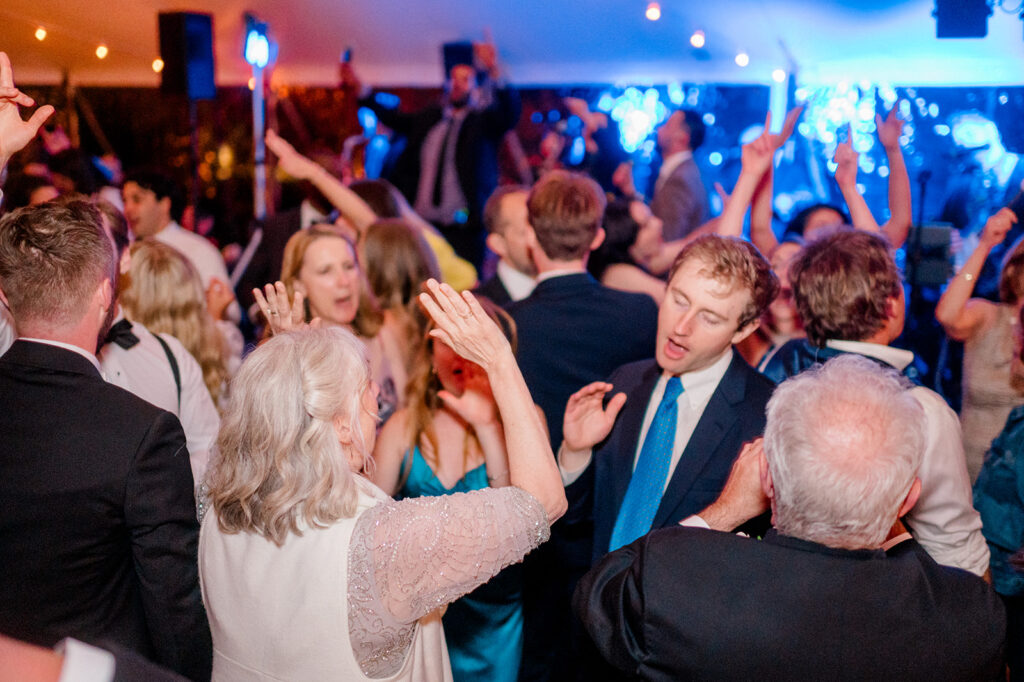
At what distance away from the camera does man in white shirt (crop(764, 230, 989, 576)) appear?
184 centimetres

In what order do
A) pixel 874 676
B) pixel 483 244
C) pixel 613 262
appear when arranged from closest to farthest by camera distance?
pixel 874 676, pixel 613 262, pixel 483 244

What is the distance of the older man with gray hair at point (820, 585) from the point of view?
49.2 inches

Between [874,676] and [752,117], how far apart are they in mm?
5467

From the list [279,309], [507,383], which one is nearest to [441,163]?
[279,309]

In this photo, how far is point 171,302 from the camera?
2766mm

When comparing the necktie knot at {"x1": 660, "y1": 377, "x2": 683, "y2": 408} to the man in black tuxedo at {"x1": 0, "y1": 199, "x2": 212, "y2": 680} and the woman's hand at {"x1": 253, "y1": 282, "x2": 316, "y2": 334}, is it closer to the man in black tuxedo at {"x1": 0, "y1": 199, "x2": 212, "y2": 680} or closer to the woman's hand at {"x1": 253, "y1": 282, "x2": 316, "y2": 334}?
the woman's hand at {"x1": 253, "y1": 282, "x2": 316, "y2": 334}

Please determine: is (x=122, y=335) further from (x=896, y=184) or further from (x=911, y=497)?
(x=896, y=184)

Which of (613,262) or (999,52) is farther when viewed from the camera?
(999,52)

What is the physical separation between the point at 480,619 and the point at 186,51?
4.75 metres

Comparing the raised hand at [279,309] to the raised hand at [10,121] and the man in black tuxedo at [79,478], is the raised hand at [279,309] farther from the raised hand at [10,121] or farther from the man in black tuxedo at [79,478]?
the raised hand at [10,121]

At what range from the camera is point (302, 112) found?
23.3 feet

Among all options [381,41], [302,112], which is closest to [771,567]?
[381,41]

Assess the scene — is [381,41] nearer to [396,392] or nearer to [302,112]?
[302,112]

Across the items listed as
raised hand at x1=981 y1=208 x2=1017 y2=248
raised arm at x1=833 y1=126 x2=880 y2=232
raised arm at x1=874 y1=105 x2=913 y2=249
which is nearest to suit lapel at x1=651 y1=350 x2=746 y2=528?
raised arm at x1=833 y1=126 x2=880 y2=232
